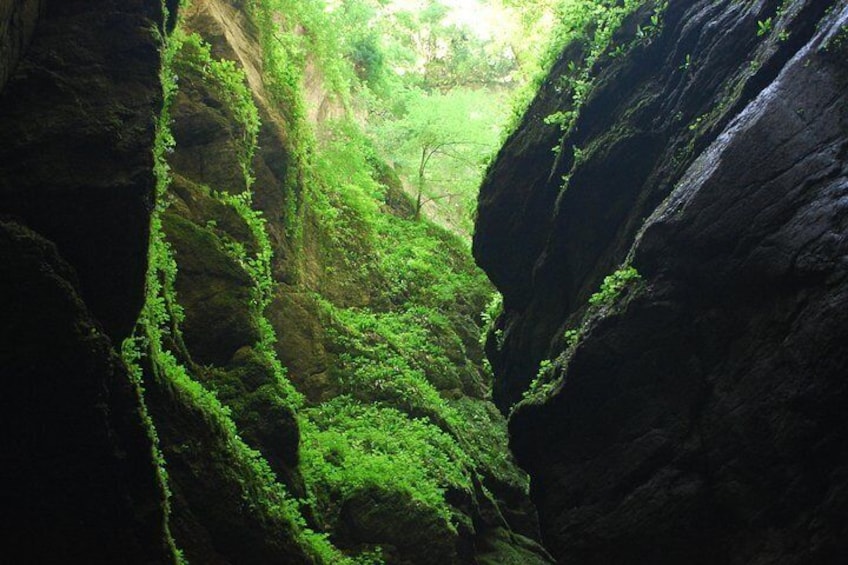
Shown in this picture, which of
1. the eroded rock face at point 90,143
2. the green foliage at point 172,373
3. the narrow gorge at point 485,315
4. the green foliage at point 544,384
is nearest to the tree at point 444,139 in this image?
the narrow gorge at point 485,315

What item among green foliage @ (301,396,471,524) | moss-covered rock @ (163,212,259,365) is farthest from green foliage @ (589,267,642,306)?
moss-covered rock @ (163,212,259,365)

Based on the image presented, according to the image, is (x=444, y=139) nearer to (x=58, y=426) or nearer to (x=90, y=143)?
(x=90, y=143)

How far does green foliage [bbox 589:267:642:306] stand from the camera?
769 centimetres

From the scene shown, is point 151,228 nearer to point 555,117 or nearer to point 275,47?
point 555,117

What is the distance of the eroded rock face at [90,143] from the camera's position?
4.63 meters

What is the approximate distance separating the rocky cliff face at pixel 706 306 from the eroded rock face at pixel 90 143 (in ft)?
17.8

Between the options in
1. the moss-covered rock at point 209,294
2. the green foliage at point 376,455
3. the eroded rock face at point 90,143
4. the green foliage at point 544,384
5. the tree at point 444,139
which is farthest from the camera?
the tree at point 444,139

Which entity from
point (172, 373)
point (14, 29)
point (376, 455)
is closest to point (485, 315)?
point (376, 455)

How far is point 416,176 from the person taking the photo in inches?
886

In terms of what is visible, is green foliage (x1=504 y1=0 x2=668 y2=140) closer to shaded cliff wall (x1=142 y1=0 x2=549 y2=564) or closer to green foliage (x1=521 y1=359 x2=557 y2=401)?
green foliage (x1=521 y1=359 x2=557 y2=401)

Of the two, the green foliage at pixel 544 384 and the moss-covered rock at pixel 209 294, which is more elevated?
the moss-covered rock at pixel 209 294

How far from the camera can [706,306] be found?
7082 millimetres

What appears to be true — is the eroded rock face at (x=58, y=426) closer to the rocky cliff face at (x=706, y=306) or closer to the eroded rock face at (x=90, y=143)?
the eroded rock face at (x=90, y=143)

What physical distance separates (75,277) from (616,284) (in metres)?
5.97
